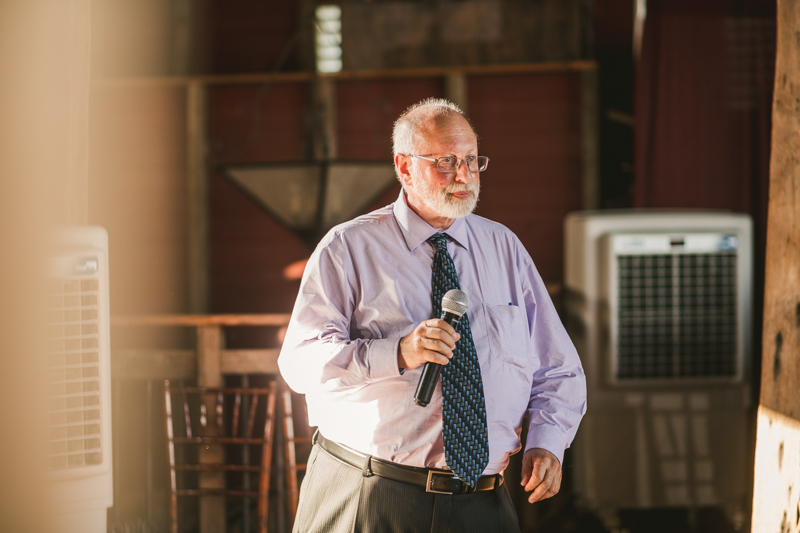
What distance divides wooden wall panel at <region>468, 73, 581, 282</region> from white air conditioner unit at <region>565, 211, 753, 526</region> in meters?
1.36

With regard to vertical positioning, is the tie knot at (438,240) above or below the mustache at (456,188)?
below

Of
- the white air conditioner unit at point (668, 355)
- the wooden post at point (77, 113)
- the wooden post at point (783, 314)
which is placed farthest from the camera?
the white air conditioner unit at point (668, 355)

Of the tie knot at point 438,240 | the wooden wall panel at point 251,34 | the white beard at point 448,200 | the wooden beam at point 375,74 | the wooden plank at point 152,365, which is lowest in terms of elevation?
the wooden plank at point 152,365

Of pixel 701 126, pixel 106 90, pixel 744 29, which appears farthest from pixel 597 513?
pixel 106 90

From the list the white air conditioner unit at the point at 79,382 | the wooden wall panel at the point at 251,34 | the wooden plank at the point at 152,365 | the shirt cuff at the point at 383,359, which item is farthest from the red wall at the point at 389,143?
the shirt cuff at the point at 383,359

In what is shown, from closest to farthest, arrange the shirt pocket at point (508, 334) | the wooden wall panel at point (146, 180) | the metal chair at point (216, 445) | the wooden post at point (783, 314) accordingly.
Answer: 1. the shirt pocket at point (508, 334)
2. the wooden post at point (783, 314)
3. the metal chair at point (216, 445)
4. the wooden wall panel at point (146, 180)

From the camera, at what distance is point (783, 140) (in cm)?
175

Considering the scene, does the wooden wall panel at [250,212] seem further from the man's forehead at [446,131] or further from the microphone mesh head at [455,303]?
the microphone mesh head at [455,303]

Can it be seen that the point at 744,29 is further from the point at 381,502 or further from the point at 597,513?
the point at 381,502

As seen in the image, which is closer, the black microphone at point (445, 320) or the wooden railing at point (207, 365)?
the black microphone at point (445, 320)

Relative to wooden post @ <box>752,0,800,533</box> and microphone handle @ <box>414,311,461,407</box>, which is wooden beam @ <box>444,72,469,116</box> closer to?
wooden post @ <box>752,0,800,533</box>

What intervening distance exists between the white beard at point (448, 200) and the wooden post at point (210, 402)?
1.52 metres

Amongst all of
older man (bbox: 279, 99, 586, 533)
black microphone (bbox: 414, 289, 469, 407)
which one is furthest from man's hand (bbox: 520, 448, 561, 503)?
black microphone (bbox: 414, 289, 469, 407)

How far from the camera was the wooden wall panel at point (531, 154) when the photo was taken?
14.3 ft
